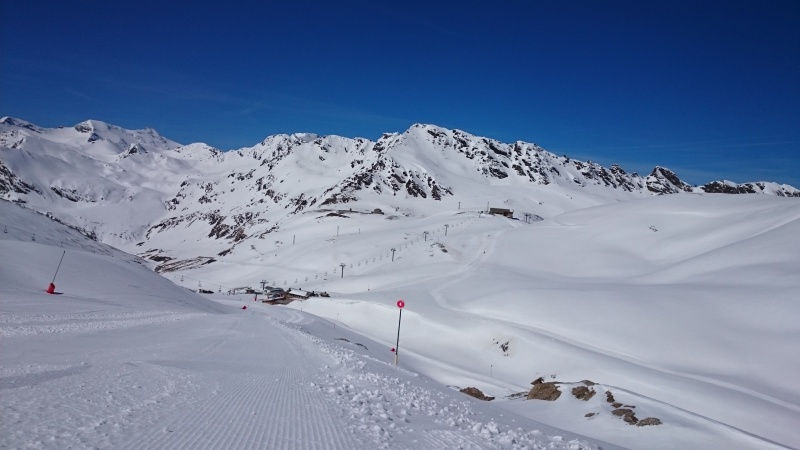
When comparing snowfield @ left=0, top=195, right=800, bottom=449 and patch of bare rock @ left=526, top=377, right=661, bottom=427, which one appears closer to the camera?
snowfield @ left=0, top=195, right=800, bottom=449

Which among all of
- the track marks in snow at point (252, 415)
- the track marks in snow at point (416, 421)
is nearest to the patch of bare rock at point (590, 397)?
the track marks in snow at point (416, 421)

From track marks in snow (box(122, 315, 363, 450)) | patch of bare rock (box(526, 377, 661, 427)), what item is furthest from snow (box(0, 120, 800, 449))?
patch of bare rock (box(526, 377, 661, 427))

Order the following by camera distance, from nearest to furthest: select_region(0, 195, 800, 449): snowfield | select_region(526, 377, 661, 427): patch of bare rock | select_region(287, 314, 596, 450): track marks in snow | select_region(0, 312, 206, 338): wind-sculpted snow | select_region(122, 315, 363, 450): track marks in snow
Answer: select_region(122, 315, 363, 450): track marks in snow
select_region(0, 195, 800, 449): snowfield
select_region(287, 314, 596, 450): track marks in snow
select_region(0, 312, 206, 338): wind-sculpted snow
select_region(526, 377, 661, 427): patch of bare rock

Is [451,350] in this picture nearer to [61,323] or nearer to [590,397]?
[590,397]

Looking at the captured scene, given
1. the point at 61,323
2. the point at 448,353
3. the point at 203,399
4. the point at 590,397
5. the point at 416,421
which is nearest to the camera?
the point at 203,399

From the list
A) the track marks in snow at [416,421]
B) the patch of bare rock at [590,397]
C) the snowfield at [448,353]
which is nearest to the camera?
the snowfield at [448,353]

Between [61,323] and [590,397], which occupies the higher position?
[61,323]

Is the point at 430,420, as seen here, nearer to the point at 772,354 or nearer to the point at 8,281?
the point at 772,354

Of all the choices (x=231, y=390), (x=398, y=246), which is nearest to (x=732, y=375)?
(x=231, y=390)

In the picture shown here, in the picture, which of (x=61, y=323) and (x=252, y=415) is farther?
(x=61, y=323)

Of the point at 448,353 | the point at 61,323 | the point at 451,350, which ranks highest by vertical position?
the point at 61,323

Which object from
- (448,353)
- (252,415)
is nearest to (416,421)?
(252,415)

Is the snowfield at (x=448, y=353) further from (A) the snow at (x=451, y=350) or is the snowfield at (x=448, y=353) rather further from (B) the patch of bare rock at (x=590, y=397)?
(B) the patch of bare rock at (x=590, y=397)

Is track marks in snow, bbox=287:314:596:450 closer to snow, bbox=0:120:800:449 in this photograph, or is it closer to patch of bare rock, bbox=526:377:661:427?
snow, bbox=0:120:800:449
